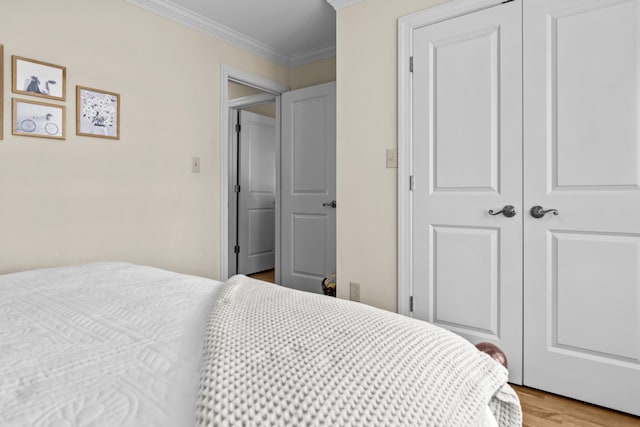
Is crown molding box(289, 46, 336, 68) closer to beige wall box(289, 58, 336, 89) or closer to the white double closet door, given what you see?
beige wall box(289, 58, 336, 89)

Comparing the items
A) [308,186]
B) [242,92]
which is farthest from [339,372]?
[242,92]

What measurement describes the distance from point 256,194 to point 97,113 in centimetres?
250

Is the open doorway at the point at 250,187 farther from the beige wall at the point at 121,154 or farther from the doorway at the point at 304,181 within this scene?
the beige wall at the point at 121,154

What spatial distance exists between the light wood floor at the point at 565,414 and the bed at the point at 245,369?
3.96 ft

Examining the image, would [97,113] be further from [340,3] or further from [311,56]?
[311,56]

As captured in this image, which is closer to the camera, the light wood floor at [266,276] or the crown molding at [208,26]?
the crown molding at [208,26]

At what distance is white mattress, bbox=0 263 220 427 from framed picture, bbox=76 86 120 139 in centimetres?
130

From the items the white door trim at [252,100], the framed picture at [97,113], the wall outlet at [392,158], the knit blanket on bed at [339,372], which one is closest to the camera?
the knit blanket on bed at [339,372]

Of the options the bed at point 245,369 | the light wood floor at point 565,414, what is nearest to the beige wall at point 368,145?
the light wood floor at point 565,414

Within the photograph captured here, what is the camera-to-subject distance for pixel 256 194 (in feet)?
15.2

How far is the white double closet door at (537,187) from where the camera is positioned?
1640mm

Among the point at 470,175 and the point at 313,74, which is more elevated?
the point at 313,74

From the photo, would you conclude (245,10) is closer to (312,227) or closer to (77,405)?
(312,227)

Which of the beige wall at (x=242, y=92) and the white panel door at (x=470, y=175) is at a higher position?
the beige wall at (x=242, y=92)
